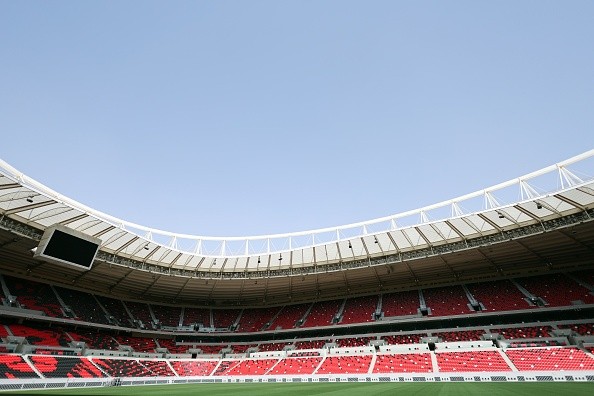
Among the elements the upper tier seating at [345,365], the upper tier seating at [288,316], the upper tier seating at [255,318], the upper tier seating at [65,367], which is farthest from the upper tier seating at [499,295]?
the upper tier seating at [65,367]

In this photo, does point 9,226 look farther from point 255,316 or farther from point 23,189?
point 255,316

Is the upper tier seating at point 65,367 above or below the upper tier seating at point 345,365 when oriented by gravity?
below

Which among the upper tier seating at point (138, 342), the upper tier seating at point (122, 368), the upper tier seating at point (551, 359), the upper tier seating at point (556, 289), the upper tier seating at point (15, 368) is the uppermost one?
the upper tier seating at point (556, 289)

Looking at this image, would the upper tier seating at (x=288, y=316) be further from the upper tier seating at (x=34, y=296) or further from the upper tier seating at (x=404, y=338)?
the upper tier seating at (x=34, y=296)

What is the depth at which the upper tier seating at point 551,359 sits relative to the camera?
24.5 meters

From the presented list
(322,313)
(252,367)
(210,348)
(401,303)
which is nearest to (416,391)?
(401,303)

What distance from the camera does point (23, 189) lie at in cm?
2373

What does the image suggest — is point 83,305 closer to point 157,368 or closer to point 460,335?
point 157,368

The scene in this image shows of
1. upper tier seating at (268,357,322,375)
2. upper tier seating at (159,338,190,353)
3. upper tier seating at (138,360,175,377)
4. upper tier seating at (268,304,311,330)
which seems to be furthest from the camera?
upper tier seating at (268,304,311,330)

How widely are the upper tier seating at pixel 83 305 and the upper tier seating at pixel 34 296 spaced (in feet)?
4.35

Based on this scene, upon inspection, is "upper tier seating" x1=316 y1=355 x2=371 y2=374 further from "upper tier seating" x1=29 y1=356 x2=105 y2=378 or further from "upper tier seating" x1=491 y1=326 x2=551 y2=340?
"upper tier seating" x1=29 y1=356 x2=105 y2=378

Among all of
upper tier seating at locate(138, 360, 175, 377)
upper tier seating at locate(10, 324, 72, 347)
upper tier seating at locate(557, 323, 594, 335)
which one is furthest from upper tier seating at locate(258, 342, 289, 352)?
upper tier seating at locate(557, 323, 594, 335)

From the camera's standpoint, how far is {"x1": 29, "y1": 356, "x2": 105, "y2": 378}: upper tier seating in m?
28.1

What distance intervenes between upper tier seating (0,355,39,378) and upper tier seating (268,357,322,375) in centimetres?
2168
